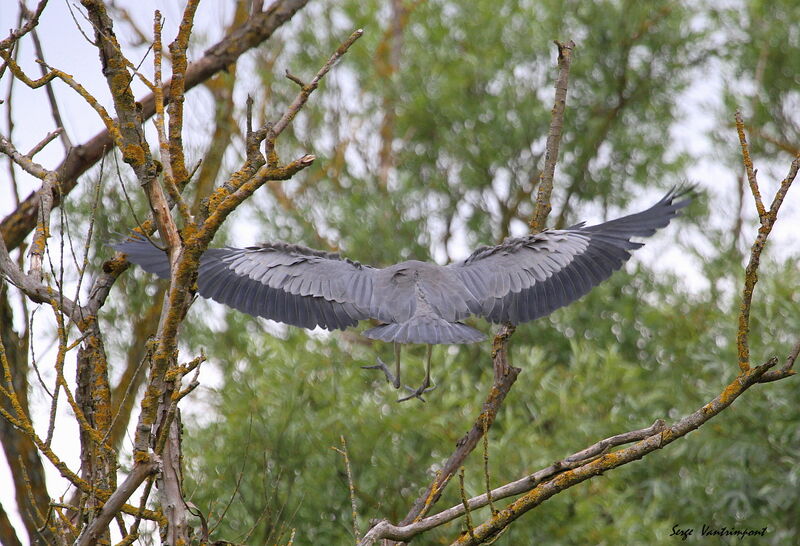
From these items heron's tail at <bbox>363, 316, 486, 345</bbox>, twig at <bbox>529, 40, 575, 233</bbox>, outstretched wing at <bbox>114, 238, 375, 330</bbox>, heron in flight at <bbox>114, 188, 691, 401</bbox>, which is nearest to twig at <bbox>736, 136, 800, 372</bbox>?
twig at <bbox>529, 40, 575, 233</bbox>

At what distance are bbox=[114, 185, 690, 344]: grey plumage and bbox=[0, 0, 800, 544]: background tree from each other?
752mm

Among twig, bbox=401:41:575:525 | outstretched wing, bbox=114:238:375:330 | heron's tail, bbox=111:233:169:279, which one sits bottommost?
twig, bbox=401:41:575:525

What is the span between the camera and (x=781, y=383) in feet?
28.1

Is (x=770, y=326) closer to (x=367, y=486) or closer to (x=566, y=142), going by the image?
(x=367, y=486)

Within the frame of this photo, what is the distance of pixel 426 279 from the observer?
18.1ft

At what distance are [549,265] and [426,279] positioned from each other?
2.41 ft

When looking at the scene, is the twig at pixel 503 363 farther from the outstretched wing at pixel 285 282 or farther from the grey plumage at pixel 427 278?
the outstretched wing at pixel 285 282

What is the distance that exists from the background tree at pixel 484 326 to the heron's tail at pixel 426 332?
0.29 metres

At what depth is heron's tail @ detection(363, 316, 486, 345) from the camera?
4.84 metres

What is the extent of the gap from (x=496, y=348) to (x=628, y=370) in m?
4.91

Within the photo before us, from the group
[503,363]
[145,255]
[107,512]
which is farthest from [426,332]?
[107,512]

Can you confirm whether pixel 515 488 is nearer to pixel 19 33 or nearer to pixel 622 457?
pixel 622 457

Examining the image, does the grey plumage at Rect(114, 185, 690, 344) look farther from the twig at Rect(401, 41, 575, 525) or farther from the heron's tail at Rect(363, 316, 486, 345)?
the twig at Rect(401, 41, 575, 525)

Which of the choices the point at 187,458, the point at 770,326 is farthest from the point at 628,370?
the point at 187,458
